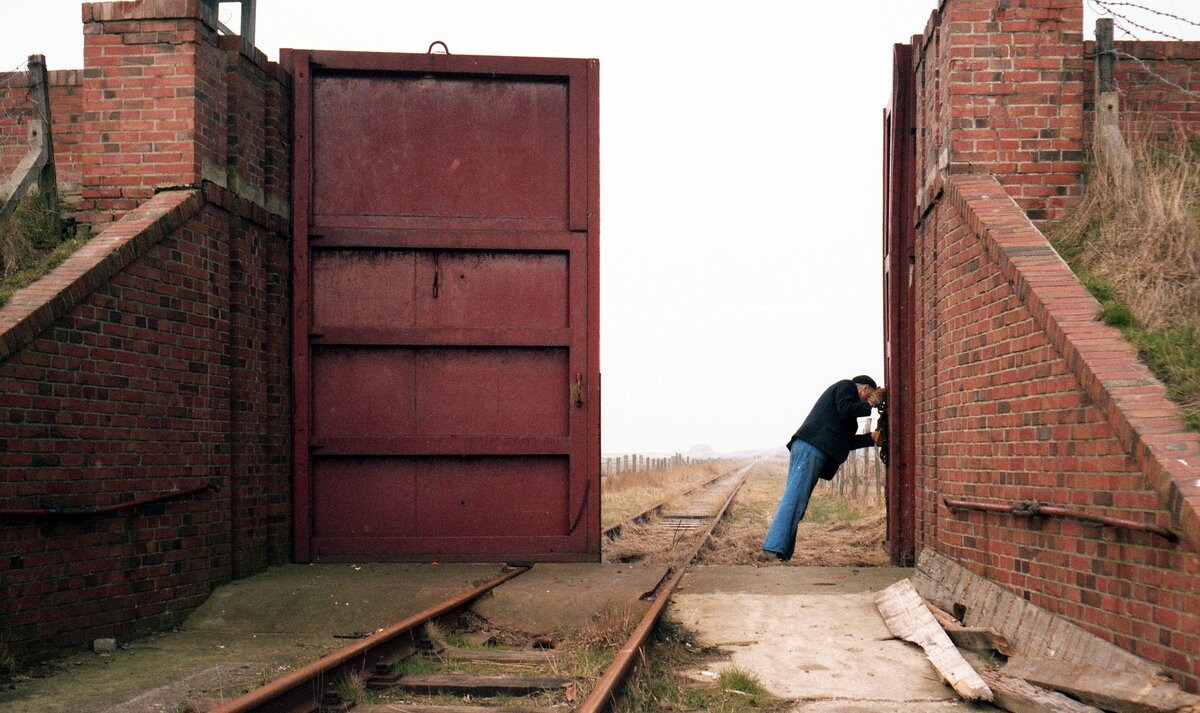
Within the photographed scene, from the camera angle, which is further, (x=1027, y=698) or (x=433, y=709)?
(x=433, y=709)

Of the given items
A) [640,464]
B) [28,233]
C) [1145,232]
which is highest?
[28,233]

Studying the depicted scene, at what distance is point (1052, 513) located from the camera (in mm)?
5426

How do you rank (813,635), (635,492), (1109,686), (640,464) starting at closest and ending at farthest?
1. (1109,686)
2. (813,635)
3. (635,492)
4. (640,464)

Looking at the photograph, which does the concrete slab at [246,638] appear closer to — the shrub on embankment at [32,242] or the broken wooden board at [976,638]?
the shrub on embankment at [32,242]

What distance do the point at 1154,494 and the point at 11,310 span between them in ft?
18.6

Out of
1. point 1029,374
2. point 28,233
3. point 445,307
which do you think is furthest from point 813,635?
point 28,233

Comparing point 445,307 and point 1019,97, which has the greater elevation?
point 1019,97

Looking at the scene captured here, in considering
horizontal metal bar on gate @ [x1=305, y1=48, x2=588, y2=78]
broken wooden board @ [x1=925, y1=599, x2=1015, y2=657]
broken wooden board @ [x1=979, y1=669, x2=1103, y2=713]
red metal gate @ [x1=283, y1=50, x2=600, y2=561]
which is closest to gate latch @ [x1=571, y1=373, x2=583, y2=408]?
red metal gate @ [x1=283, y1=50, x2=600, y2=561]

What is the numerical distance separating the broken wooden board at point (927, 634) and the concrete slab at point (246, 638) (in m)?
2.88

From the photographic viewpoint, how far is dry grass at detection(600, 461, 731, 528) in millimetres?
19847

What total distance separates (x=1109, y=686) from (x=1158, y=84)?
5.07 meters

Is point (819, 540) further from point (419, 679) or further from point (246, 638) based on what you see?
point (419, 679)

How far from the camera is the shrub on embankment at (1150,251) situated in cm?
514

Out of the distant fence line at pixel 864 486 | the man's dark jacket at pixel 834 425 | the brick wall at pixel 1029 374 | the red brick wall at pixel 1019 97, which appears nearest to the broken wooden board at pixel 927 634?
the brick wall at pixel 1029 374
